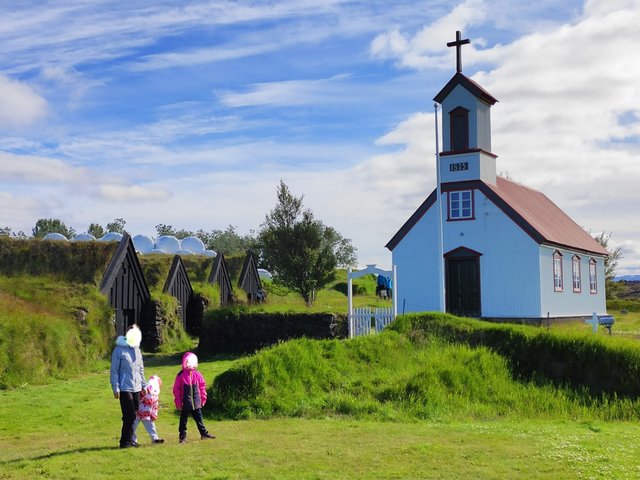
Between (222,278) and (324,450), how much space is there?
2951 cm

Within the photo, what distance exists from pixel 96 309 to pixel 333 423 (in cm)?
1386

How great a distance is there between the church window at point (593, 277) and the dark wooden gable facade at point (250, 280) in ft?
59.5

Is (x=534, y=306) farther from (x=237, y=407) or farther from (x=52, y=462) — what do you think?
(x=52, y=462)

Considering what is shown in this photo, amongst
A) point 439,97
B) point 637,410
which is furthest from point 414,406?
point 439,97

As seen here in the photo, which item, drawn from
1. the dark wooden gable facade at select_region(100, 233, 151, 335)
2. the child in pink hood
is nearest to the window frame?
the dark wooden gable facade at select_region(100, 233, 151, 335)

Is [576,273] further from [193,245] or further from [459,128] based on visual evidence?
[193,245]

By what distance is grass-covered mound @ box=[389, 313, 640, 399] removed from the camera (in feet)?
54.8

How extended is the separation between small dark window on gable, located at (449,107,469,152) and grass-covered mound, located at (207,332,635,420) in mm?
17301

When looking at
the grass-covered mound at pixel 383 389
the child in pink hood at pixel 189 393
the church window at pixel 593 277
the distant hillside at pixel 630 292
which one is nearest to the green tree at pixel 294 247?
the church window at pixel 593 277

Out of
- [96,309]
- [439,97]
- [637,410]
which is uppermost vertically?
[439,97]

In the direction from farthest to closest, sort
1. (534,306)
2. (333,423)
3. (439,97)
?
1. (439,97)
2. (534,306)
3. (333,423)

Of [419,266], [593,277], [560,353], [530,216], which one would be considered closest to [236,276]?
[419,266]

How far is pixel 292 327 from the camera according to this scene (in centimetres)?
2520

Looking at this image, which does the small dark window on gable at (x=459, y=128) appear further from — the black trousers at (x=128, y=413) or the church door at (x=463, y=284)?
the black trousers at (x=128, y=413)
